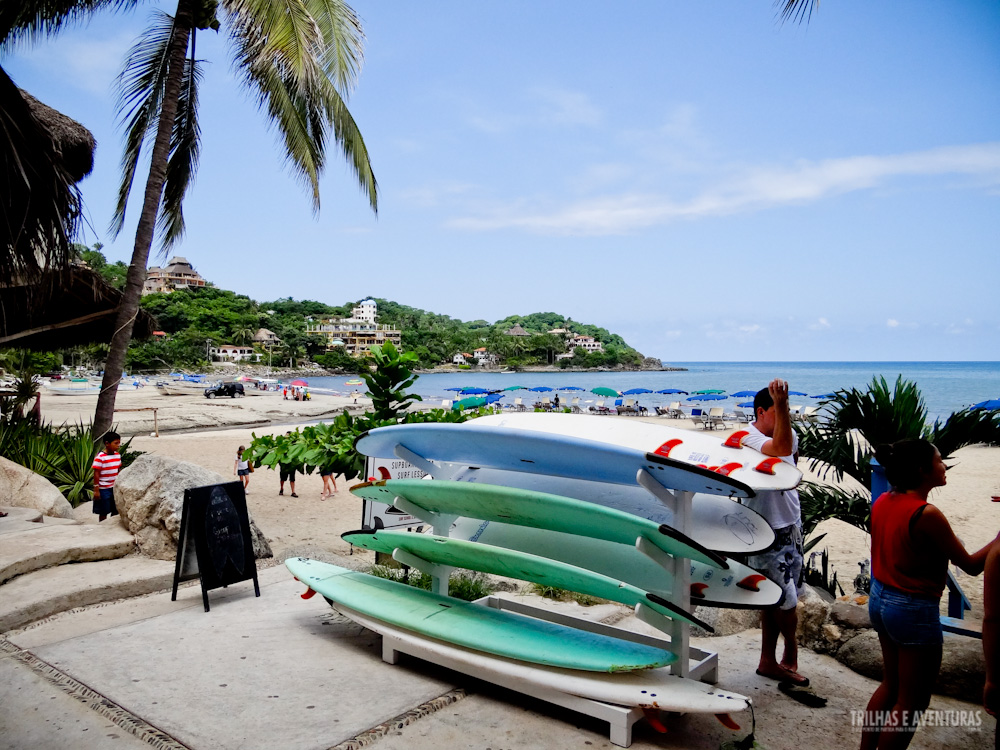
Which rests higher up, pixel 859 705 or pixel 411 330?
pixel 411 330

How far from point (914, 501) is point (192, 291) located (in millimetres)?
146483

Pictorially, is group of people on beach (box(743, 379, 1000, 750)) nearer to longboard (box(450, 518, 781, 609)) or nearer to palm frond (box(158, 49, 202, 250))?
longboard (box(450, 518, 781, 609))

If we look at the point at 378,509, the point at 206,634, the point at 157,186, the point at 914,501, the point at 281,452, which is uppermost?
the point at 157,186

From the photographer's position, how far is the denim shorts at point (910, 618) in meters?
2.62

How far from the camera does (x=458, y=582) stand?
16.1ft

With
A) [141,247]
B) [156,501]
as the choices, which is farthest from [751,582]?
[141,247]

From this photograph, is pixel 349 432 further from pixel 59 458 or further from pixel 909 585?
pixel 59 458

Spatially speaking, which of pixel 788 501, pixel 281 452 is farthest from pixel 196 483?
pixel 788 501

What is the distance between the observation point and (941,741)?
3213 millimetres

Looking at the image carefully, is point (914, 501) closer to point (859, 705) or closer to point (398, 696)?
point (859, 705)

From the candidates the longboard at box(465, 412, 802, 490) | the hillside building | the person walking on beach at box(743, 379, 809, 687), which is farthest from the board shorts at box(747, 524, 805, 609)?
the hillside building

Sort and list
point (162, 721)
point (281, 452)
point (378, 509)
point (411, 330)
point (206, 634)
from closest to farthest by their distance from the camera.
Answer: point (162, 721), point (206, 634), point (378, 509), point (281, 452), point (411, 330)

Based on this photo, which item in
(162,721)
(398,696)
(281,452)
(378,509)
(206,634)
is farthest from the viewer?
(281,452)

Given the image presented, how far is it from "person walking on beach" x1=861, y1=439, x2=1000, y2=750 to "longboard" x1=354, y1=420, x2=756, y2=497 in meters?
0.58
